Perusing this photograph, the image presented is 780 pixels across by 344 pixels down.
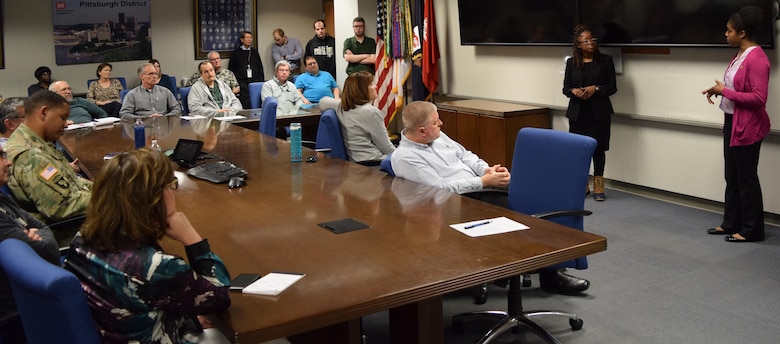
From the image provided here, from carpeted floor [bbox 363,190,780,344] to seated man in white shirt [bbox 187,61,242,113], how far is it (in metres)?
4.07

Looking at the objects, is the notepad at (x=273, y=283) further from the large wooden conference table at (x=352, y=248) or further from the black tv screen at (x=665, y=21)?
the black tv screen at (x=665, y=21)

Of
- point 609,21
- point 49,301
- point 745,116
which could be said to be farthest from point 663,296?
point 49,301

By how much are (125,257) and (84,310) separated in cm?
19

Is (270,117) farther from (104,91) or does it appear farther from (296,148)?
(104,91)

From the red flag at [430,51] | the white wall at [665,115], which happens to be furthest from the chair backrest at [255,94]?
the white wall at [665,115]

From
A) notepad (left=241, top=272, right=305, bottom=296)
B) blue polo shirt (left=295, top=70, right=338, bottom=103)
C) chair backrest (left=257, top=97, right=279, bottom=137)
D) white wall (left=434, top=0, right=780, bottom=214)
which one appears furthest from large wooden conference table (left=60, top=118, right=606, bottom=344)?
blue polo shirt (left=295, top=70, right=338, bottom=103)

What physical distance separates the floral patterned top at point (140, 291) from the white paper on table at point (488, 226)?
1061mm

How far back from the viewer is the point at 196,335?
7.92 ft

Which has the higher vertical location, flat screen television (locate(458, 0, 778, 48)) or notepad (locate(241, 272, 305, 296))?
flat screen television (locate(458, 0, 778, 48))

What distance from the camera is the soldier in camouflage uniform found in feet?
12.2

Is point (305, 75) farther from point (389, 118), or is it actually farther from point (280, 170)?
point (280, 170)

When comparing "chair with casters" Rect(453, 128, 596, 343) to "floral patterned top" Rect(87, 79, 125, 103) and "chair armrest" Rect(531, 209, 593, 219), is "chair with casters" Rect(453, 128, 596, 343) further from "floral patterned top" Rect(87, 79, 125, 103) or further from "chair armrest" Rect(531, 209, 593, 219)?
"floral patterned top" Rect(87, 79, 125, 103)

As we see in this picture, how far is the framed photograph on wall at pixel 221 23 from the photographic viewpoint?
11742 millimetres

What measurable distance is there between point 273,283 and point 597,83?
456 cm
